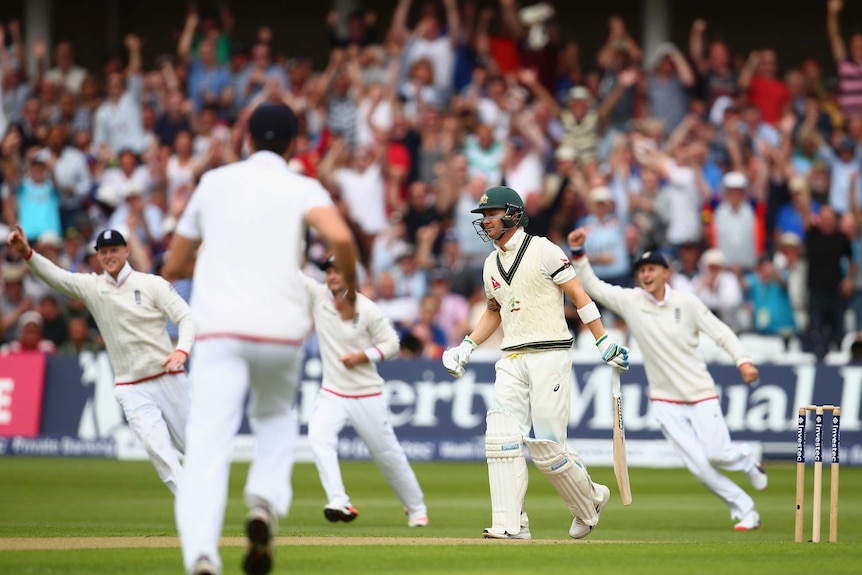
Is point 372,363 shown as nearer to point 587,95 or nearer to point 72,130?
point 587,95

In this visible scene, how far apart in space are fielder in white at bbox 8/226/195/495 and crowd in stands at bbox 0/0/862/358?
26.6 feet

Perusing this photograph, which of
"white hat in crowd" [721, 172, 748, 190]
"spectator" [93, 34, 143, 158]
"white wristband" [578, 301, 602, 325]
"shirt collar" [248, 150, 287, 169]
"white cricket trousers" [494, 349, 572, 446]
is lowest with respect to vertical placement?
"white cricket trousers" [494, 349, 572, 446]

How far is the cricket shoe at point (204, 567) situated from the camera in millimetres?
6906

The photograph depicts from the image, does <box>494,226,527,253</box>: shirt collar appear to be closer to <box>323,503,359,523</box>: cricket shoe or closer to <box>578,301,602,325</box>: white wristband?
<box>578,301,602,325</box>: white wristband

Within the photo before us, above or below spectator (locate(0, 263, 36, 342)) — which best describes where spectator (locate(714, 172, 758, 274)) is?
above

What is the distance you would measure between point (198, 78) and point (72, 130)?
2270mm

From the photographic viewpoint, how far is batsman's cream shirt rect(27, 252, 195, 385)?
41.3 feet

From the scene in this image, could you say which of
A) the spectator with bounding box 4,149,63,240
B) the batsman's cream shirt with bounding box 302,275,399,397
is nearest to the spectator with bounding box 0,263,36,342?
the spectator with bounding box 4,149,63,240

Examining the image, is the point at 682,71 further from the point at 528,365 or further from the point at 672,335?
the point at 528,365

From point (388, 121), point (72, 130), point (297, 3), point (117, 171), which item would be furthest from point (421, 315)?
point (297, 3)

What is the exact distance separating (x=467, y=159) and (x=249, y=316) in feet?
48.9

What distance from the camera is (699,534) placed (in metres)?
12.4

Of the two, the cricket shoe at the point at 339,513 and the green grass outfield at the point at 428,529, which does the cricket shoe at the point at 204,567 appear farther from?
the cricket shoe at the point at 339,513

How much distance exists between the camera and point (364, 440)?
1320 centimetres
